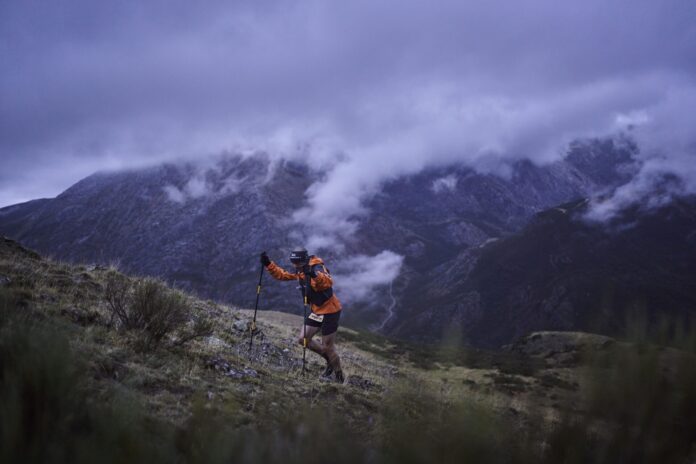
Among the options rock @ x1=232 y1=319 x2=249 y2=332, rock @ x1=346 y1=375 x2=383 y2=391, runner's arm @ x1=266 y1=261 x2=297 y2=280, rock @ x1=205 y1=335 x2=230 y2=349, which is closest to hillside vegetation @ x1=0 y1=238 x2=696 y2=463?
rock @ x1=205 y1=335 x2=230 y2=349

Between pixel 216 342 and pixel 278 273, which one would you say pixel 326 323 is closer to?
pixel 278 273

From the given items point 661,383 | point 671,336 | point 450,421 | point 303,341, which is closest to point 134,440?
point 450,421

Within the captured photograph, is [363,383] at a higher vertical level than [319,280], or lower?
lower

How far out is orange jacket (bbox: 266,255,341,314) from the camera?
9.38 m

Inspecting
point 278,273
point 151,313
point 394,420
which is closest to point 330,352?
point 278,273

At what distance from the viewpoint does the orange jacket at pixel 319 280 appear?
938 cm

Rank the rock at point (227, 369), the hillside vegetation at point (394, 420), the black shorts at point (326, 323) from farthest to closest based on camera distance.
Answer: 1. the black shorts at point (326, 323)
2. the rock at point (227, 369)
3. the hillside vegetation at point (394, 420)

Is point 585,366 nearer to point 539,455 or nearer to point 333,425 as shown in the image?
point 539,455

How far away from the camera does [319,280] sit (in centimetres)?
934

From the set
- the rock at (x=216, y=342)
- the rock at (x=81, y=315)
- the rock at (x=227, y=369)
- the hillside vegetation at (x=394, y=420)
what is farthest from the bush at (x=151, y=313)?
the hillside vegetation at (x=394, y=420)

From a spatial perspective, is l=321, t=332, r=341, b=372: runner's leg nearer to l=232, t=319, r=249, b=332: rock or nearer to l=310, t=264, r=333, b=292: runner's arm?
l=310, t=264, r=333, b=292: runner's arm

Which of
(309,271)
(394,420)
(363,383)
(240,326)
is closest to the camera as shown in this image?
(394,420)

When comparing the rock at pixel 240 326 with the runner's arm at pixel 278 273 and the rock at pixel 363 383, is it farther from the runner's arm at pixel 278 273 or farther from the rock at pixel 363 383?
the rock at pixel 363 383

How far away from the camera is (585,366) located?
342 centimetres
